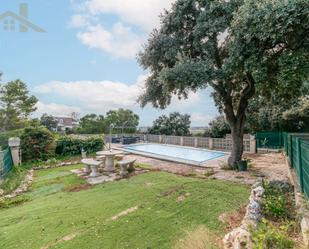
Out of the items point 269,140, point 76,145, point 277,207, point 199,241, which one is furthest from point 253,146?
point 199,241

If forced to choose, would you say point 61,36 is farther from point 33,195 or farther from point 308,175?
point 308,175

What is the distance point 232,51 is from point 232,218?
6.26 metres

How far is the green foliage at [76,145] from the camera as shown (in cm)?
1667

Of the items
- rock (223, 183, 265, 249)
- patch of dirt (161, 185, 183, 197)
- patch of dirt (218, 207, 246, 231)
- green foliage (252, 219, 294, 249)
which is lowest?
patch of dirt (218, 207, 246, 231)

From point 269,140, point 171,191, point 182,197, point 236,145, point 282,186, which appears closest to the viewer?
point 282,186

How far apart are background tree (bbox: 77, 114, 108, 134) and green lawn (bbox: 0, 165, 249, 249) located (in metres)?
29.4

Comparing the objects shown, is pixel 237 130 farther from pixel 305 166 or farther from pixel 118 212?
pixel 118 212

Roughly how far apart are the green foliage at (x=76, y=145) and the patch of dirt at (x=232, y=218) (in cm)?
1359

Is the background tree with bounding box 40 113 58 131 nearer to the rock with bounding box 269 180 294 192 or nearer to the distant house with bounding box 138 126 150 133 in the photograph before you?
the distant house with bounding box 138 126 150 133

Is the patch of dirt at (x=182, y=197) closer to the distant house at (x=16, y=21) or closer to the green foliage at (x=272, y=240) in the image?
the green foliage at (x=272, y=240)

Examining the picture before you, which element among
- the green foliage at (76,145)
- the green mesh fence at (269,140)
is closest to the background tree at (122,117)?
the green foliage at (76,145)

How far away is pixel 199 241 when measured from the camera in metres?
4.29

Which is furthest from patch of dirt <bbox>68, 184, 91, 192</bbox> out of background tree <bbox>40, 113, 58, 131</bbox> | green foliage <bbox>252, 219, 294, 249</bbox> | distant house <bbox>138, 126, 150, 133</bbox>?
background tree <bbox>40, 113, 58, 131</bbox>

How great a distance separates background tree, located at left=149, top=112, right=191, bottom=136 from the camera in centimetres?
2611
